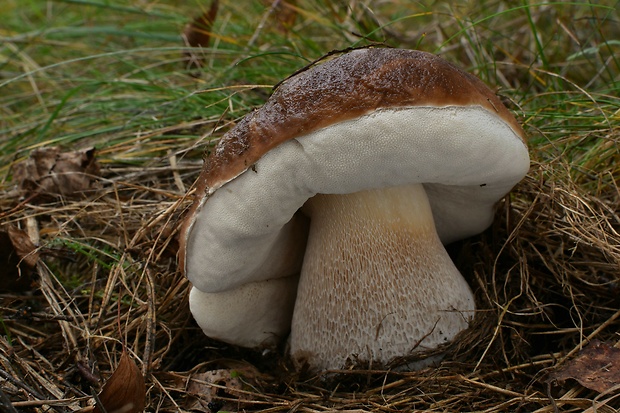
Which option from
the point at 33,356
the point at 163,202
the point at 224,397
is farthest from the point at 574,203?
the point at 33,356

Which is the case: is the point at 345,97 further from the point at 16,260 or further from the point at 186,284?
the point at 16,260

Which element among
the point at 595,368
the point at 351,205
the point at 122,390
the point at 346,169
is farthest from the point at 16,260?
the point at 595,368

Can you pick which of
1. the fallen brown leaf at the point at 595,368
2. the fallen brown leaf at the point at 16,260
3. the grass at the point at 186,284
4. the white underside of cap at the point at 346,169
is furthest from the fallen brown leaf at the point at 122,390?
the fallen brown leaf at the point at 595,368

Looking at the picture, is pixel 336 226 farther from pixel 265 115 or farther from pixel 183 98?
pixel 183 98

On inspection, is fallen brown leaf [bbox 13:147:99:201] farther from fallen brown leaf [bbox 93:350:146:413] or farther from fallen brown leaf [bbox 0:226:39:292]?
fallen brown leaf [bbox 93:350:146:413]

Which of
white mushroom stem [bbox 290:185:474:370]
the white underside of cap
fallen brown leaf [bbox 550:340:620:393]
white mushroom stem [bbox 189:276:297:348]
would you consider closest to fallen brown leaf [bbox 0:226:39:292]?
white mushroom stem [bbox 189:276:297:348]

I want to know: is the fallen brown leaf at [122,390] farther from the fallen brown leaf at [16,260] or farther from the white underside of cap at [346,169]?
the fallen brown leaf at [16,260]
